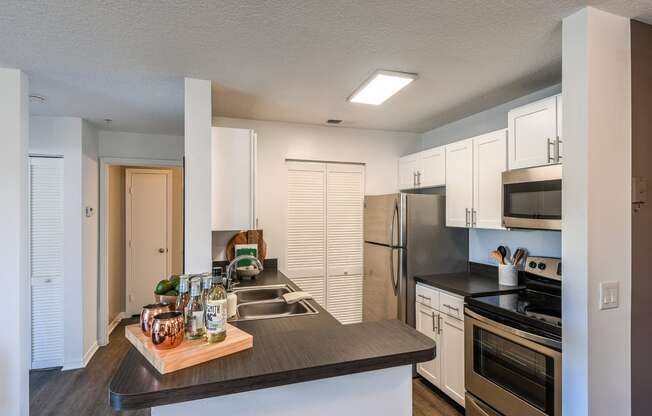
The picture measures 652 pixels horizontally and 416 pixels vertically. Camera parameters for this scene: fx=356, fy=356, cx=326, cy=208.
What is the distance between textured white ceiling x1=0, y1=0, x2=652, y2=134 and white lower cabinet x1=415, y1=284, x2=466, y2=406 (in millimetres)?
1601

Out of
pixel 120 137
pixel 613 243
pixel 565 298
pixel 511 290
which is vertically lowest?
pixel 511 290

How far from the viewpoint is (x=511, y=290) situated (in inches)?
102

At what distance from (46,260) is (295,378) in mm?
3504

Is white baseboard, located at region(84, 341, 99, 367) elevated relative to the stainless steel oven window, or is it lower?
lower

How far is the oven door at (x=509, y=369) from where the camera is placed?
1.82m

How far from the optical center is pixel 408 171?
12.3ft

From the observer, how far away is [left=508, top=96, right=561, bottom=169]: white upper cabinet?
84.0 inches

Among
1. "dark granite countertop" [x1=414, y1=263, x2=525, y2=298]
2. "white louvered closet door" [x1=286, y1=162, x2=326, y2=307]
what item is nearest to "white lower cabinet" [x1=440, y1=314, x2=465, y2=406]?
"dark granite countertop" [x1=414, y1=263, x2=525, y2=298]

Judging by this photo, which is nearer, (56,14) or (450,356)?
(56,14)

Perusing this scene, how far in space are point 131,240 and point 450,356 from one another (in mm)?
4307

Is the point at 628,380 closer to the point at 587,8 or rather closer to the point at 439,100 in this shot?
the point at 587,8

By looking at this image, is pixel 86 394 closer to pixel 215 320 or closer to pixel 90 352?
pixel 90 352

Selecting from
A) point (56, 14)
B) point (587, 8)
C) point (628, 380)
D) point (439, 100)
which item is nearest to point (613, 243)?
point (628, 380)

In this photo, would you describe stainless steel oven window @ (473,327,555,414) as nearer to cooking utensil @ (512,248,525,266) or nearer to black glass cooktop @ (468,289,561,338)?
black glass cooktop @ (468,289,561,338)
